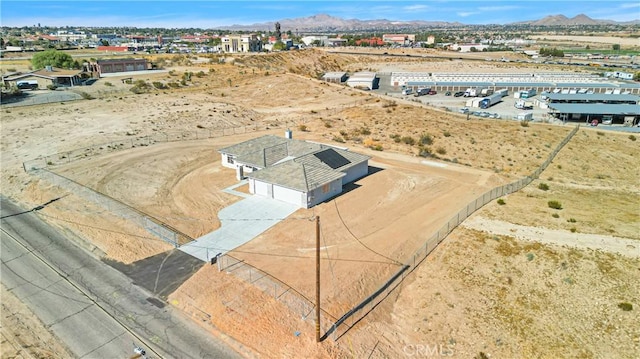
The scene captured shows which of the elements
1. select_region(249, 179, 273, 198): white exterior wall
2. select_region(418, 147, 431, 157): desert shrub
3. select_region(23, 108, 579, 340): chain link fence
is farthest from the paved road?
select_region(418, 147, 431, 157): desert shrub

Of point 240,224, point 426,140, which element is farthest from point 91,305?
point 426,140

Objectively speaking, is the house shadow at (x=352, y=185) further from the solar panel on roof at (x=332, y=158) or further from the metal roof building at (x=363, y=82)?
the metal roof building at (x=363, y=82)

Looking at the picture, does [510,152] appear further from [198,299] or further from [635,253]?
[198,299]

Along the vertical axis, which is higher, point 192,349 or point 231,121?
point 231,121

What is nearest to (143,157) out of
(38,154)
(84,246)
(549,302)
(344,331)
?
(38,154)

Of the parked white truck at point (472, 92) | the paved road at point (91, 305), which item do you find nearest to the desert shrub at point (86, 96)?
the paved road at point (91, 305)

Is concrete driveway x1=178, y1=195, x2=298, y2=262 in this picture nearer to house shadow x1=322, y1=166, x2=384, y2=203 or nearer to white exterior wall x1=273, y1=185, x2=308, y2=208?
white exterior wall x1=273, y1=185, x2=308, y2=208

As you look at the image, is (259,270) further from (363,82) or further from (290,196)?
(363,82)
